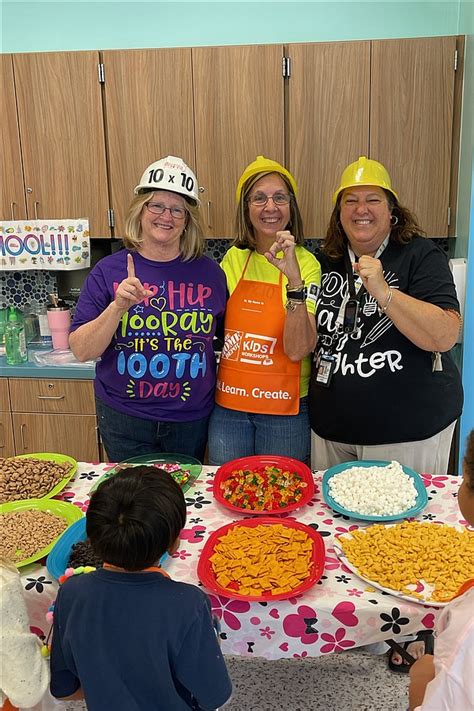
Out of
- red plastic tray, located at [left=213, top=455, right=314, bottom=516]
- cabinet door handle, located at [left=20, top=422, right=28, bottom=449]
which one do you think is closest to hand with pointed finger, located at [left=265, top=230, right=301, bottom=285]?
red plastic tray, located at [left=213, top=455, right=314, bottom=516]

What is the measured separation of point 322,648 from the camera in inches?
51.6

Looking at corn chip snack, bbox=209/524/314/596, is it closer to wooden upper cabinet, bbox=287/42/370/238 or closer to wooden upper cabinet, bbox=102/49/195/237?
wooden upper cabinet, bbox=287/42/370/238

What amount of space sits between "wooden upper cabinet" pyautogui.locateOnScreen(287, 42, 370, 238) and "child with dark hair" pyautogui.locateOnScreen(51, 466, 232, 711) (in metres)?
2.25

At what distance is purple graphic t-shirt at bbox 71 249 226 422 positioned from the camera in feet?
6.68

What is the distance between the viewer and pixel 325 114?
2.92 metres

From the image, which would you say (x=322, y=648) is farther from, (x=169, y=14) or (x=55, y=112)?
(x=169, y=14)

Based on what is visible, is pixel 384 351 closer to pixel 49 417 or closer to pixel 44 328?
pixel 49 417

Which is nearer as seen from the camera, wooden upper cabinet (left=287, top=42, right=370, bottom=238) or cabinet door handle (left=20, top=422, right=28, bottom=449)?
wooden upper cabinet (left=287, top=42, right=370, bottom=238)

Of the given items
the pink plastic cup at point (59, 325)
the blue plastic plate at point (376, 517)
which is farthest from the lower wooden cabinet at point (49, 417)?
the blue plastic plate at point (376, 517)

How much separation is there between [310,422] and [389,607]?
87cm

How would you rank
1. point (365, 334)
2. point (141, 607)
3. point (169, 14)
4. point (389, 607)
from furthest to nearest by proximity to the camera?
point (169, 14)
point (365, 334)
point (389, 607)
point (141, 607)

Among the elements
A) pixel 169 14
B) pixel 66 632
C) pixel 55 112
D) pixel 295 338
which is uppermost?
pixel 169 14

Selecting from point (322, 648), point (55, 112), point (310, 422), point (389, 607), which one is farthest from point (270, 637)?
point (55, 112)

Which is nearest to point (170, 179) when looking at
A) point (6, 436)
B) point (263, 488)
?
point (263, 488)
